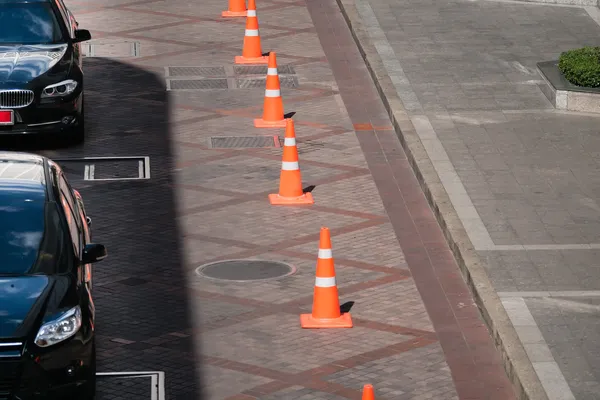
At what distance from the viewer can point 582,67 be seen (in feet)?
59.6

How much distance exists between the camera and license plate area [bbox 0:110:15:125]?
54.6 ft

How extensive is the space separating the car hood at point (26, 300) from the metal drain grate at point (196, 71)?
34.9 ft

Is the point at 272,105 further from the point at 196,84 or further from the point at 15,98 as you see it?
the point at 15,98

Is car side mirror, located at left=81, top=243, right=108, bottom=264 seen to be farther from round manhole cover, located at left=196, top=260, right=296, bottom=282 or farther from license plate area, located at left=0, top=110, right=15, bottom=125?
license plate area, located at left=0, top=110, right=15, bottom=125

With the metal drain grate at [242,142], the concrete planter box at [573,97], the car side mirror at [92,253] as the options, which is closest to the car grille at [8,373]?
the car side mirror at [92,253]

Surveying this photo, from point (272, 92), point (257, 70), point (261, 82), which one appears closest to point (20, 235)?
point (272, 92)

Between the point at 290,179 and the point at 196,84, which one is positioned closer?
the point at 290,179

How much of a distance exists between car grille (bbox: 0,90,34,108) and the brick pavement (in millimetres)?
1584

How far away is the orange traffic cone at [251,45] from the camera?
21.1 m

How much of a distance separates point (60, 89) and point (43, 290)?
7.26m

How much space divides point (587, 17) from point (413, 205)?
9214mm

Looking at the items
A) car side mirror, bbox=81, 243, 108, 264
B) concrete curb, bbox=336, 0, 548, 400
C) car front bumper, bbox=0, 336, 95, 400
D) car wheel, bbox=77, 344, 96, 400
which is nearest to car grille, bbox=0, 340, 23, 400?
car front bumper, bbox=0, 336, 95, 400

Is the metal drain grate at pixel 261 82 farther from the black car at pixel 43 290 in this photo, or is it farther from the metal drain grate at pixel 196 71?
the black car at pixel 43 290

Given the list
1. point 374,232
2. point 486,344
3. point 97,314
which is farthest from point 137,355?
point 374,232
